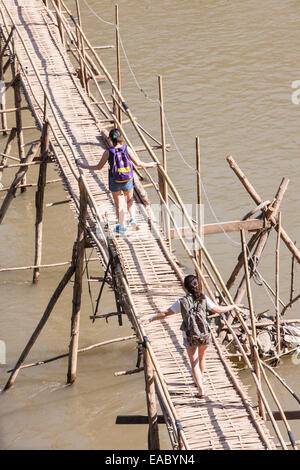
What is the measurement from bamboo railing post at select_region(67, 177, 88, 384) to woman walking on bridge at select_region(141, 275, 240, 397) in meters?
2.39

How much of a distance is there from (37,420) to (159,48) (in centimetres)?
1215

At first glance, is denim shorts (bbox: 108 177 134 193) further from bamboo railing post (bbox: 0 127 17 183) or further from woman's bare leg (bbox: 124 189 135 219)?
bamboo railing post (bbox: 0 127 17 183)

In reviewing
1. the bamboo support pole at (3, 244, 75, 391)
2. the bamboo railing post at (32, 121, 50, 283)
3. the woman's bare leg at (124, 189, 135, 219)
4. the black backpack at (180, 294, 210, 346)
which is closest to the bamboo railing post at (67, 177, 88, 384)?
the bamboo support pole at (3, 244, 75, 391)

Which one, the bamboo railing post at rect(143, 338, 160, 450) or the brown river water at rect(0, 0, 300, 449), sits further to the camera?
the brown river water at rect(0, 0, 300, 449)

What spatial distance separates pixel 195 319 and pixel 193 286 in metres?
0.36

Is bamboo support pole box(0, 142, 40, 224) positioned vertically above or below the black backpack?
above

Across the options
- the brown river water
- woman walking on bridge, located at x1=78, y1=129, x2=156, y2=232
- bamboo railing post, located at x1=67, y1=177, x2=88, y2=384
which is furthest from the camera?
the brown river water

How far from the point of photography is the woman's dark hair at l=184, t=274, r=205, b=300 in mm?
7668

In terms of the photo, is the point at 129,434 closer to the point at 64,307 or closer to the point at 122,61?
the point at 64,307

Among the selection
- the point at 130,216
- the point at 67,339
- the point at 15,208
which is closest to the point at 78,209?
the point at 130,216

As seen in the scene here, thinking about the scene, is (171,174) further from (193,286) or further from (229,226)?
(193,286)

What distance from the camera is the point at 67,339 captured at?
12.3m

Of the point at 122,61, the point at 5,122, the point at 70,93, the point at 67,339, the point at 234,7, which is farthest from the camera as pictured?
the point at 234,7

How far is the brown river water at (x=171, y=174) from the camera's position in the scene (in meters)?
11.1
